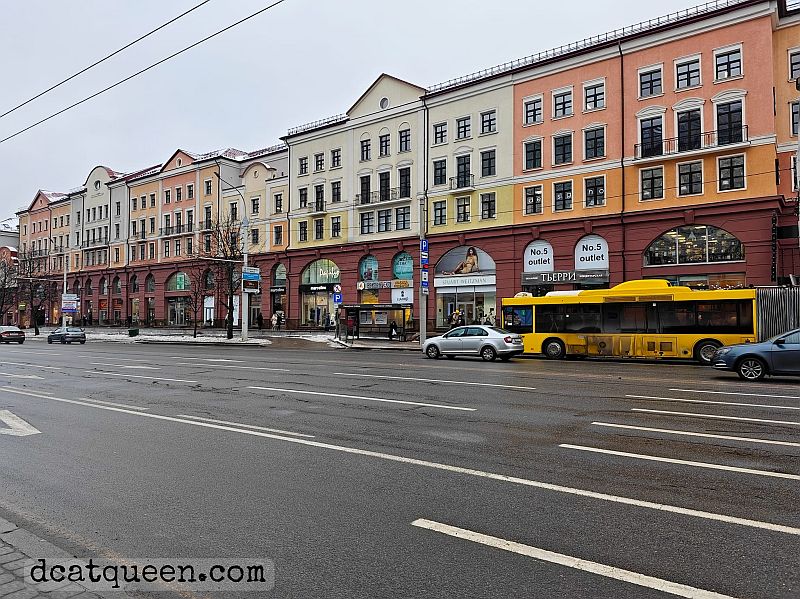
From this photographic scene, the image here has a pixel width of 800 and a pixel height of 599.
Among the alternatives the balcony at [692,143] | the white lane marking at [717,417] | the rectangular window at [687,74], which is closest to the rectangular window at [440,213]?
the balcony at [692,143]

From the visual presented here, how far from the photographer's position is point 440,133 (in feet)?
151

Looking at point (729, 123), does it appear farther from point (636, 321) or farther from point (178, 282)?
point (178, 282)

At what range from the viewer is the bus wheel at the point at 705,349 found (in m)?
22.1

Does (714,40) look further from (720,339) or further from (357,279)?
(357,279)

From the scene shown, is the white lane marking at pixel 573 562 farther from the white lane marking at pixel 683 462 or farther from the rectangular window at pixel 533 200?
the rectangular window at pixel 533 200

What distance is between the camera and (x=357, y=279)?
4969 cm

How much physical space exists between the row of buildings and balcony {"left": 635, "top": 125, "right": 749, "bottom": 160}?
78mm

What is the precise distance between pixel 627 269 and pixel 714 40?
45.9 feet

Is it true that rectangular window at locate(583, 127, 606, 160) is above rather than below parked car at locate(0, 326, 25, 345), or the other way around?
above

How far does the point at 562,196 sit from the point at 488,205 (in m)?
5.58

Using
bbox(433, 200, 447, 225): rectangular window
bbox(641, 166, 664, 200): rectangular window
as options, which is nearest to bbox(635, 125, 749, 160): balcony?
bbox(641, 166, 664, 200): rectangular window

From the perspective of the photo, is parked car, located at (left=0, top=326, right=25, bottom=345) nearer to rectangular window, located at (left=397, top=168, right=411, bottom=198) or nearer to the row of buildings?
the row of buildings

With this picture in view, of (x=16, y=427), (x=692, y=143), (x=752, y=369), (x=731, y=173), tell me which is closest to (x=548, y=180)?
(x=692, y=143)

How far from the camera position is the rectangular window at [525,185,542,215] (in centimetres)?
4047
